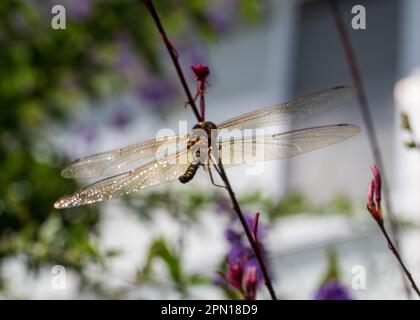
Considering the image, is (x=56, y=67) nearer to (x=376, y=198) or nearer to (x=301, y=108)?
(x=301, y=108)

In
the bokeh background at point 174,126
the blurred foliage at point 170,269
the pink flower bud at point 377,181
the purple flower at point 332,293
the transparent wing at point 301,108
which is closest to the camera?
the pink flower bud at point 377,181

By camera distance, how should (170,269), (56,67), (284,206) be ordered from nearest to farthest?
(170,269) → (284,206) → (56,67)

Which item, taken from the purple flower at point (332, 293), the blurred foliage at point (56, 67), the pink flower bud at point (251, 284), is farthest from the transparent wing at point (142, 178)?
the blurred foliage at point (56, 67)

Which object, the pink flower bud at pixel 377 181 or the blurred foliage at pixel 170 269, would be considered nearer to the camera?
the pink flower bud at pixel 377 181

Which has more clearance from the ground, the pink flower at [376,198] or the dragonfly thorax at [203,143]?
the dragonfly thorax at [203,143]

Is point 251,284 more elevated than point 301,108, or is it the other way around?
point 301,108

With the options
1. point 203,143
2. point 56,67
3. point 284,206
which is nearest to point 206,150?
point 203,143

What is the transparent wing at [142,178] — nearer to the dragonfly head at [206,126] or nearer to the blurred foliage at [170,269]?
the dragonfly head at [206,126]
